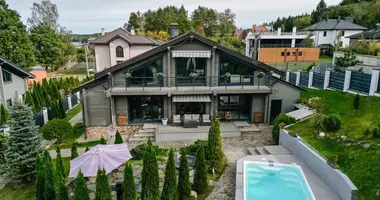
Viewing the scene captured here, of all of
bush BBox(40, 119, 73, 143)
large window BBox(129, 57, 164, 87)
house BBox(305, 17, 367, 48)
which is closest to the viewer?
bush BBox(40, 119, 73, 143)

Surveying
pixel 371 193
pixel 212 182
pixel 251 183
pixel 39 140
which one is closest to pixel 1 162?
pixel 39 140

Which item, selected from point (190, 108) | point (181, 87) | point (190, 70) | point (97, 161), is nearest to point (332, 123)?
point (190, 108)

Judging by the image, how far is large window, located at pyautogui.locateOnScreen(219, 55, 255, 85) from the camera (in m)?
20.8

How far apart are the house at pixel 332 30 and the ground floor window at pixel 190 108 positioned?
47.3 metres

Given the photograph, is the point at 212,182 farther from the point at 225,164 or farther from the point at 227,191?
the point at 225,164

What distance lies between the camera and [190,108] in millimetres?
21062

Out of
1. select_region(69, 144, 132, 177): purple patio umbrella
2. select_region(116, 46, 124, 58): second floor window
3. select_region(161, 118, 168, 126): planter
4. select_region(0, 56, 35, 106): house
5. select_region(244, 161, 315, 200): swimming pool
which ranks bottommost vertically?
select_region(244, 161, 315, 200): swimming pool

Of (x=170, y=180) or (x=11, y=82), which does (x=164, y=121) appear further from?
(x=11, y=82)

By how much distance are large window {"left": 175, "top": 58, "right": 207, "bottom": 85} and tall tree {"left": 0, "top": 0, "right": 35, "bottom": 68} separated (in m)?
30.8

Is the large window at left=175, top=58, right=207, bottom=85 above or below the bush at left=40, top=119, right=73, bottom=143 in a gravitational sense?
above

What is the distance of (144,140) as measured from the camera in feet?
60.6

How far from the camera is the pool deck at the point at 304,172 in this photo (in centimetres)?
1089

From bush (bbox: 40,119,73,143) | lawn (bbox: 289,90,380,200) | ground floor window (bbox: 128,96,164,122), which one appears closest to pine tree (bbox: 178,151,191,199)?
lawn (bbox: 289,90,380,200)

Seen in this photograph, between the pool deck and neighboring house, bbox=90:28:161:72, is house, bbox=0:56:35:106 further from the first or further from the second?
the pool deck
